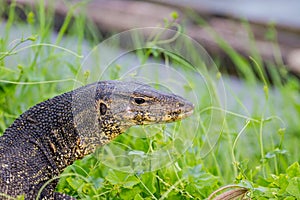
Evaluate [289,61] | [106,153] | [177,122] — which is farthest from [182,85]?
[289,61]

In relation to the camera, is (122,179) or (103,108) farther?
(122,179)

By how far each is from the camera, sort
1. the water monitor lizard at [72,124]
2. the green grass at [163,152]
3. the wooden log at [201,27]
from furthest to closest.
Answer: the wooden log at [201,27], the green grass at [163,152], the water monitor lizard at [72,124]

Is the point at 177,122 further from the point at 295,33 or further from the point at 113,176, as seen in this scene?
the point at 295,33

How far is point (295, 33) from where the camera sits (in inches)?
326

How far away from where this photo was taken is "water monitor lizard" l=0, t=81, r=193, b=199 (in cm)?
329

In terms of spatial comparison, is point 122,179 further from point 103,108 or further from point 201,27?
point 201,27

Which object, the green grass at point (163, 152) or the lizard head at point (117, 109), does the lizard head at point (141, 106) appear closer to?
the lizard head at point (117, 109)

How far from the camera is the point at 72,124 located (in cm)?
343

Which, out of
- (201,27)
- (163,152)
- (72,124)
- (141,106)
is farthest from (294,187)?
(201,27)

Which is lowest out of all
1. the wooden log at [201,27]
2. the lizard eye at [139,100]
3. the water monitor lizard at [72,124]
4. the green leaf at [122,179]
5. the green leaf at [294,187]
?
the green leaf at [122,179]

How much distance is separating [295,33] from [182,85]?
4856 mm

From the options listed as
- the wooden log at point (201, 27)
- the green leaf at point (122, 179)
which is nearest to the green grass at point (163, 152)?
the green leaf at point (122, 179)

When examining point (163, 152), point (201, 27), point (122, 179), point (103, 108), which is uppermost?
point (201, 27)

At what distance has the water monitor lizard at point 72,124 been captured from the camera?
3.29 meters
